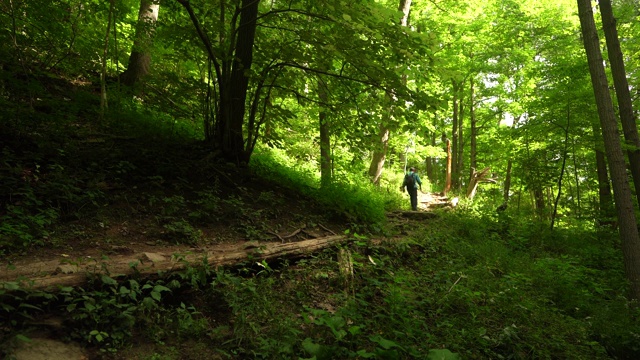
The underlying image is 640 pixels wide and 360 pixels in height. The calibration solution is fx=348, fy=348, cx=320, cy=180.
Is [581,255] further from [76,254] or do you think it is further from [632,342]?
[76,254]

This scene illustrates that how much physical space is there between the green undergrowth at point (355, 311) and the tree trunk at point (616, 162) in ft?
2.39

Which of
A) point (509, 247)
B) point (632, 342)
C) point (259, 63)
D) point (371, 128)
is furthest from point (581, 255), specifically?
point (259, 63)

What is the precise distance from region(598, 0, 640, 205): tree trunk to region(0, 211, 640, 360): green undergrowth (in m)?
3.79

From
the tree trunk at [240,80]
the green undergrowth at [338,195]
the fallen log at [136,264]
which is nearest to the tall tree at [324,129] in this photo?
the green undergrowth at [338,195]

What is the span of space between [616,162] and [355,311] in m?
6.78

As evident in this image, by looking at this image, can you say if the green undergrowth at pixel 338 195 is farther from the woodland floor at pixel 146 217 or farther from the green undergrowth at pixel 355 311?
the green undergrowth at pixel 355 311

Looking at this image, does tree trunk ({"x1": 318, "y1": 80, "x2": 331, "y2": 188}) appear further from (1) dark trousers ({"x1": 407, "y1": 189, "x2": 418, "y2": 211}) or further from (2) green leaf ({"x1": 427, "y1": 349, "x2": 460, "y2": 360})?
(2) green leaf ({"x1": 427, "y1": 349, "x2": 460, "y2": 360})

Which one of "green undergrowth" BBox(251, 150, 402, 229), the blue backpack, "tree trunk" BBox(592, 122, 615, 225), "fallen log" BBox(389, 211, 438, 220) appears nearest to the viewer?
"green undergrowth" BBox(251, 150, 402, 229)

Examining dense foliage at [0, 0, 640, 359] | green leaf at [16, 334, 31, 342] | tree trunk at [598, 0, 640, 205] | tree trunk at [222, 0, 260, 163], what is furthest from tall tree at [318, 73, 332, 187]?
tree trunk at [598, 0, 640, 205]

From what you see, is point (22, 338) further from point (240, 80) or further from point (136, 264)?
point (240, 80)

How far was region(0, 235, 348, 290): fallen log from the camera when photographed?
277cm

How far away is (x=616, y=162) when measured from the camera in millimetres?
7035

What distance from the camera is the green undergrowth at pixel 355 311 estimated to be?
2.72 meters

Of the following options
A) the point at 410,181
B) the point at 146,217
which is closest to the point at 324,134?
the point at 410,181
